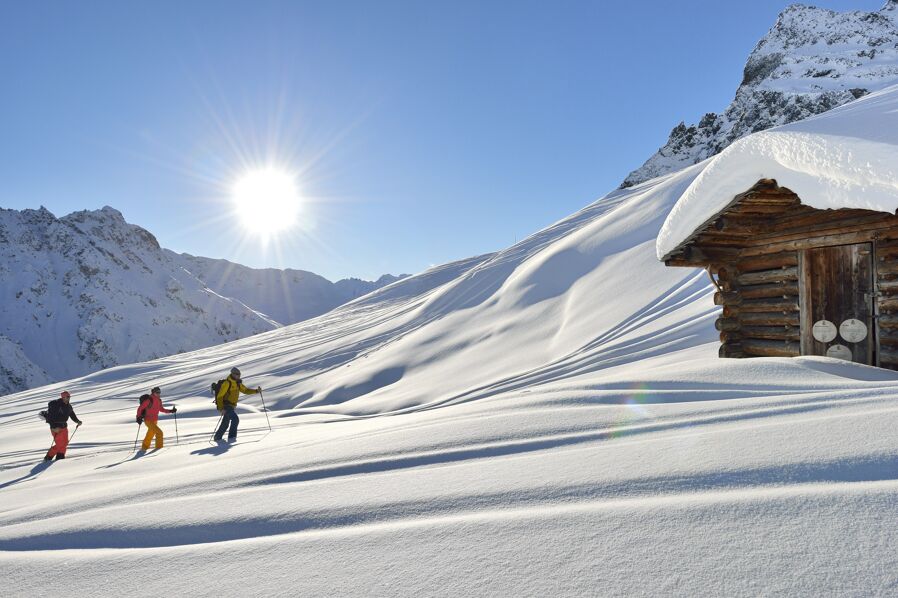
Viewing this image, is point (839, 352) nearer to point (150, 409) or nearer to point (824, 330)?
point (824, 330)

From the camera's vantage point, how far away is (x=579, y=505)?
8.15ft

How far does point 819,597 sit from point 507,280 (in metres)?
23.5

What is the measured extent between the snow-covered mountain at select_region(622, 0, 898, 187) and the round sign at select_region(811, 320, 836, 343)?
67.3m

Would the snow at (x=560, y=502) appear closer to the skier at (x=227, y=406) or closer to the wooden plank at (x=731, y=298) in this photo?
the skier at (x=227, y=406)

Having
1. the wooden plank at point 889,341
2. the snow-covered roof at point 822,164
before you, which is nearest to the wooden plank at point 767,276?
the wooden plank at point 889,341

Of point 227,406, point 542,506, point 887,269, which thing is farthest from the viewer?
point 227,406

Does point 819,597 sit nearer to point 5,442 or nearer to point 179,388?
point 5,442

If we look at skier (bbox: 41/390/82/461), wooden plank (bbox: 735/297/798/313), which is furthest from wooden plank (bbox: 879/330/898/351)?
skier (bbox: 41/390/82/461)

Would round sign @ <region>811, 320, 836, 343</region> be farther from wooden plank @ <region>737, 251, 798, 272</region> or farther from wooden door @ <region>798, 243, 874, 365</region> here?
wooden plank @ <region>737, 251, 798, 272</region>

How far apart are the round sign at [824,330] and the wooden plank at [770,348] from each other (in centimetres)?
39

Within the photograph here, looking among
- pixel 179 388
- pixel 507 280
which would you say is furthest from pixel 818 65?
pixel 179 388

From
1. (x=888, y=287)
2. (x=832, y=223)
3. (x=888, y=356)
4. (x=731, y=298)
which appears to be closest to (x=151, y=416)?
(x=731, y=298)

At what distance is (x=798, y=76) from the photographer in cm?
8612

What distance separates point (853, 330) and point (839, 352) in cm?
39
